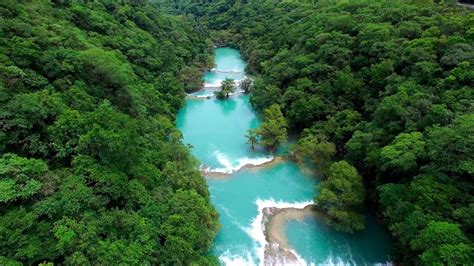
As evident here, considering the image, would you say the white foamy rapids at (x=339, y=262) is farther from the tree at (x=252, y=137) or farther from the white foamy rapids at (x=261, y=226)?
the tree at (x=252, y=137)

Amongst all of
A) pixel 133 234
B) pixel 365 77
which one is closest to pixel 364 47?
pixel 365 77

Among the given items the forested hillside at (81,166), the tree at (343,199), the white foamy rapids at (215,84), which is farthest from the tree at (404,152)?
the white foamy rapids at (215,84)

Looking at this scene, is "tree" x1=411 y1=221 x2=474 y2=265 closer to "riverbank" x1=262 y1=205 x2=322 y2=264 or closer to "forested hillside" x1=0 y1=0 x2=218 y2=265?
"riverbank" x1=262 y1=205 x2=322 y2=264

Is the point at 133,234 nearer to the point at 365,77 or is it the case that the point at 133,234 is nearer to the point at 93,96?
the point at 93,96

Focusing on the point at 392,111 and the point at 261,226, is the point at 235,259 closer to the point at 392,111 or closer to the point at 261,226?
the point at 261,226

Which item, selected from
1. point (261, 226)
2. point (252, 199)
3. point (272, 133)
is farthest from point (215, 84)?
point (261, 226)

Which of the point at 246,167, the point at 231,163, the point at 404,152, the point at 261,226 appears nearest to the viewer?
the point at 404,152

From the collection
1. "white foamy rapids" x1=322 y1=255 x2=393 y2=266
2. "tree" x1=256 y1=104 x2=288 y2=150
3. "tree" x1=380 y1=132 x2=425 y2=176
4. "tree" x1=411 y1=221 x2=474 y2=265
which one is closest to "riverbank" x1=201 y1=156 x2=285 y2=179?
"tree" x1=256 y1=104 x2=288 y2=150
